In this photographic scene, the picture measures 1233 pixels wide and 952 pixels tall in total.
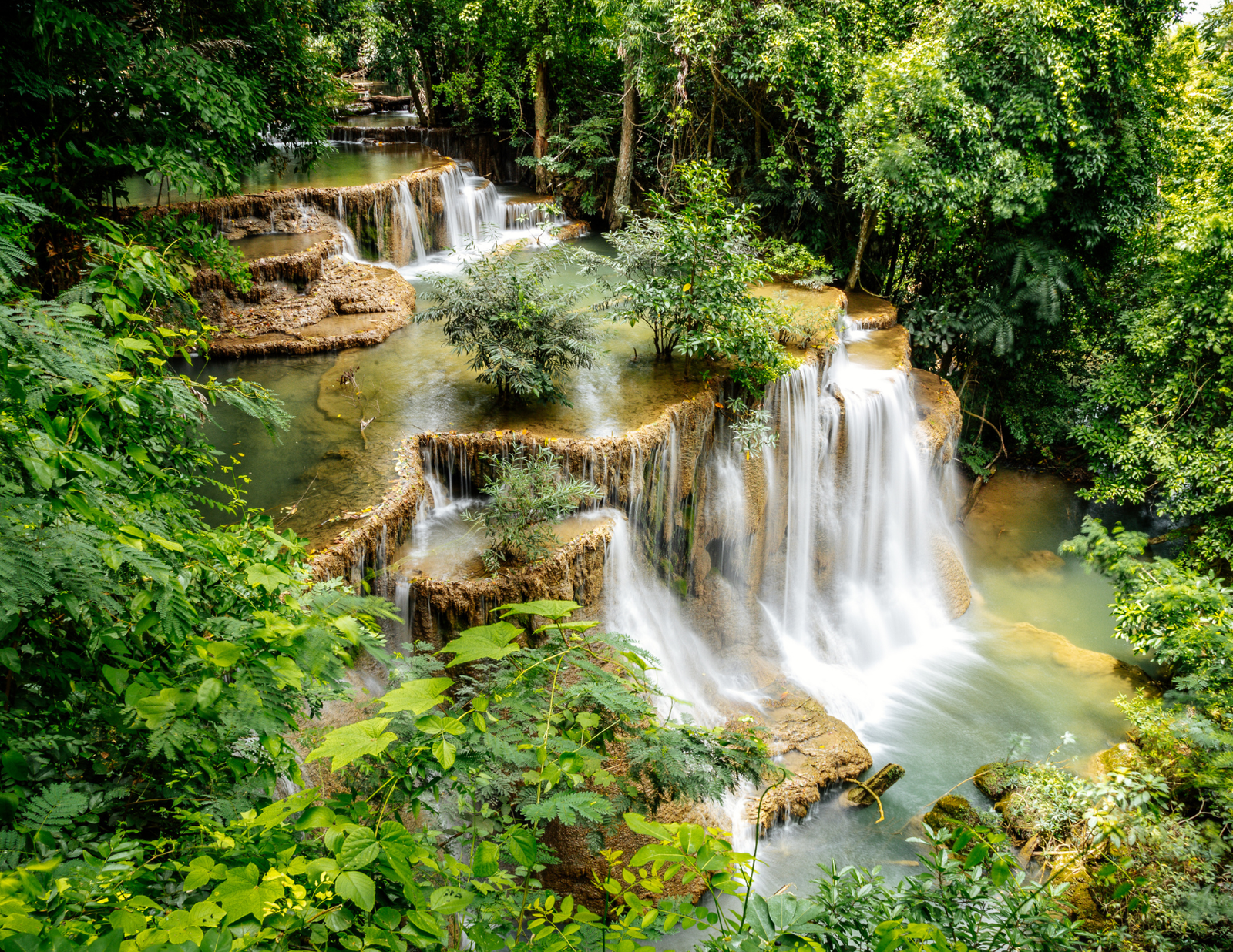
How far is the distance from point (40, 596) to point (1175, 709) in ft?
30.7

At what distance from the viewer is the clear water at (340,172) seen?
13.2 meters

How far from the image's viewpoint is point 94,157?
6191 millimetres

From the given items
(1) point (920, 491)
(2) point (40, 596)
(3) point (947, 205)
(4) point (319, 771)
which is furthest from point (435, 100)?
(2) point (40, 596)

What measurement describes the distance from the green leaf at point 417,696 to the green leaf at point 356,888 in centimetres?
36

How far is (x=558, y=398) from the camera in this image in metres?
7.86

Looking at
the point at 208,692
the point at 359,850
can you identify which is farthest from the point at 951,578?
the point at 208,692

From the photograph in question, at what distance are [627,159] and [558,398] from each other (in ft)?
27.3

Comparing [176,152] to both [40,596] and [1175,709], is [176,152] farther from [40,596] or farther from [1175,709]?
[1175,709]

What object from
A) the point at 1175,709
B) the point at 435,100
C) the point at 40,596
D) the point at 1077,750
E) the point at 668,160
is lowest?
the point at 1077,750

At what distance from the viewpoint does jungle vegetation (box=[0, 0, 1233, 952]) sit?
1.91 meters

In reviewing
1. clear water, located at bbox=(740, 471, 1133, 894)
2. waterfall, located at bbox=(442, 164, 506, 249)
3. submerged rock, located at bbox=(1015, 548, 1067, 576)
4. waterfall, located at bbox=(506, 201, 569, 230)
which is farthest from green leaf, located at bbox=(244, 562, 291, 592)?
waterfall, located at bbox=(506, 201, 569, 230)

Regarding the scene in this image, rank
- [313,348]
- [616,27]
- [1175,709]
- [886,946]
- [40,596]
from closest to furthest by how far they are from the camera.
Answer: [886,946]
[40,596]
[1175,709]
[313,348]
[616,27]

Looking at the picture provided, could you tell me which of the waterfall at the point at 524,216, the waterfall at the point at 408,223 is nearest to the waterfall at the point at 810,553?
the waterfall at the point at 524,216

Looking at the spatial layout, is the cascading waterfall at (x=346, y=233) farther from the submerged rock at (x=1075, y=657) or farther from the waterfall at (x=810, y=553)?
Result: the submerged rock at (x=1075, y=657)
